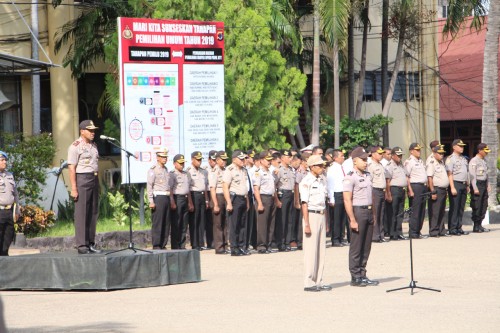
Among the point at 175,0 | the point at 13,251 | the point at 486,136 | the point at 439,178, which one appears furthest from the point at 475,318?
the point at 486,136

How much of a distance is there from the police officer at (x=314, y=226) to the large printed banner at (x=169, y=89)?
7016mm

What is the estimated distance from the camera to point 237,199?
63.0ft

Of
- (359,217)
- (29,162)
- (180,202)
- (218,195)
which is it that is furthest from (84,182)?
(29,162)

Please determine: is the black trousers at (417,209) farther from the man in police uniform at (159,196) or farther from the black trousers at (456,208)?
the man in police uniform at (159,196)

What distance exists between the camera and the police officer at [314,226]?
13508 mm

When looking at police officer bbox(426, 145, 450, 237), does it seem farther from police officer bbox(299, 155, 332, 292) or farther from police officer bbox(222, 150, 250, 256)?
police officer bbox(299, 155, 332, 292)

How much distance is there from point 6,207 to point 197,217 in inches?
186

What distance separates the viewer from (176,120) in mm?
21031

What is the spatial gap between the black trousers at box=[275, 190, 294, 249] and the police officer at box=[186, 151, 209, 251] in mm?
1464

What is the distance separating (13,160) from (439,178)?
8.86 metres

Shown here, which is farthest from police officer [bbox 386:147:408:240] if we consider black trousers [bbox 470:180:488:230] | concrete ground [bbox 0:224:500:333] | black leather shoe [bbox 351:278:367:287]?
black leather shoe [bbox 351:278:367:287]

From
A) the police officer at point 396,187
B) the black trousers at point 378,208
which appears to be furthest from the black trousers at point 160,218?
the police officer at point 396,187

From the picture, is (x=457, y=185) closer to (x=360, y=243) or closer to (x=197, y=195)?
(x=197, y=195)

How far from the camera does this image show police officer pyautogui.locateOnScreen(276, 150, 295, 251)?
20.2m
